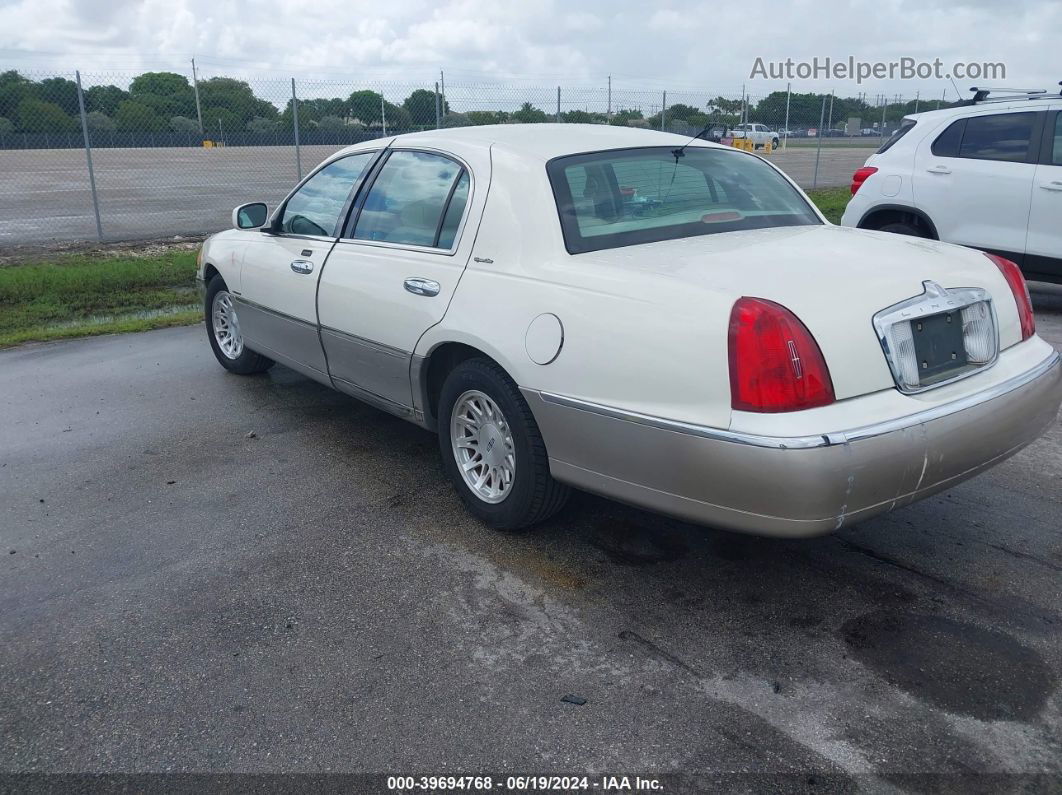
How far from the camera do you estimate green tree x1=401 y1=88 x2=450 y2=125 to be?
53.5 feet

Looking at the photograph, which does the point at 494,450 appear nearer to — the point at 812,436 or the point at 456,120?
the point at 812,436

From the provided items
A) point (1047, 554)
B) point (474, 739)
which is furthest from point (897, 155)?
point (474, 739)

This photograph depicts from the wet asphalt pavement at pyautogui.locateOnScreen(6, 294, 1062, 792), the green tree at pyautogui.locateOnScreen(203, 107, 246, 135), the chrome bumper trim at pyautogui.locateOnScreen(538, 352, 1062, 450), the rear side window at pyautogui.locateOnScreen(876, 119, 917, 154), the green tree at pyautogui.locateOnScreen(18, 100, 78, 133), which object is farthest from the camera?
the green tree at pyautogui.locateOnScreen(203, 107, 246, 135)

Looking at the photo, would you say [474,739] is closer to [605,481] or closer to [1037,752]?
[605,481]

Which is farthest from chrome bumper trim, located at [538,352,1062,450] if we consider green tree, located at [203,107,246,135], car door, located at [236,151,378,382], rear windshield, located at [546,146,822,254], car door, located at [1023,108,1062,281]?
green tree, located at [203,107,246,135]

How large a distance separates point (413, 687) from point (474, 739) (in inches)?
13.2

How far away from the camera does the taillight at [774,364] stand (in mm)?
2947

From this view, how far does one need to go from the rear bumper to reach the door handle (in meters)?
0.81

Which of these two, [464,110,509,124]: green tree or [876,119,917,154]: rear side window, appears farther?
[464,110,509,124]: green tree

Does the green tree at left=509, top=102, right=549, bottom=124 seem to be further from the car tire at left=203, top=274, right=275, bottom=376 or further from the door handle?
the door handle

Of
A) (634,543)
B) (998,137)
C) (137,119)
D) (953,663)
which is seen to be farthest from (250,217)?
(137,119)

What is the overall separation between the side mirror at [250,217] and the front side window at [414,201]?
1360 millimetres

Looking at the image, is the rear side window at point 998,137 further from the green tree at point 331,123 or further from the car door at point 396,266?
the green tree at point 331,123

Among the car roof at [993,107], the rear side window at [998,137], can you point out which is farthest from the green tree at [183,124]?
the rear side window at [998,137]
